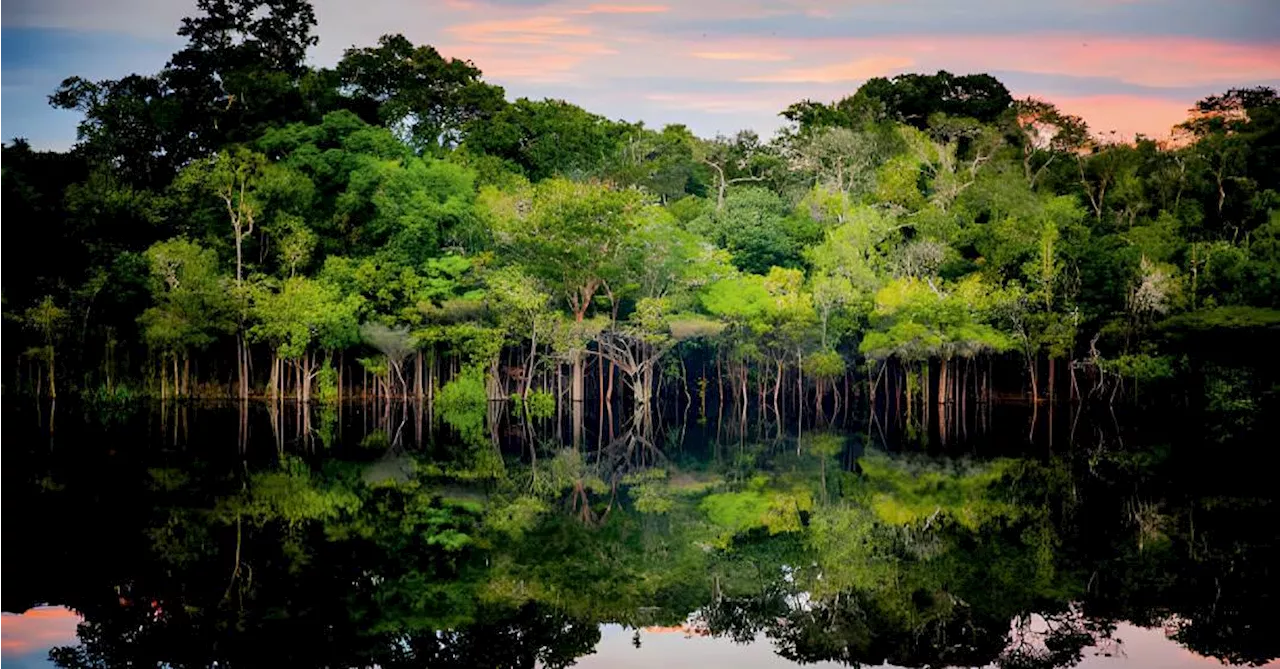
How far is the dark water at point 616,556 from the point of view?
453 inches

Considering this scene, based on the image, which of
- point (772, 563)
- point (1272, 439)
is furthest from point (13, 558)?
point (1272, 439)

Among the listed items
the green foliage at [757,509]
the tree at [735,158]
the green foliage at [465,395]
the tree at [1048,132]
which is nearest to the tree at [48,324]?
the green foliage at [465,395]

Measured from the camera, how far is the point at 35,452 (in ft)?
83.9

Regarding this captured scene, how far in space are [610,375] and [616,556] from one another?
3291cm

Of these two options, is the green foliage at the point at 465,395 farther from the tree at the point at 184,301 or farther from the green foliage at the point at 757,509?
the green foliage at the point at 757,509

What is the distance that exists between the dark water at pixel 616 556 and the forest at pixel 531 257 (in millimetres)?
17432

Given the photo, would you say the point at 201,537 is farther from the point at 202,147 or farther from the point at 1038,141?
the point at 1038,141

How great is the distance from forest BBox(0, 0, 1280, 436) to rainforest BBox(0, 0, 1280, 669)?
197 mm

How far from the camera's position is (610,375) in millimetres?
48969

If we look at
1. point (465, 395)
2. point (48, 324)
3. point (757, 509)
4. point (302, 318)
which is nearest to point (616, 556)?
point (757, 509)

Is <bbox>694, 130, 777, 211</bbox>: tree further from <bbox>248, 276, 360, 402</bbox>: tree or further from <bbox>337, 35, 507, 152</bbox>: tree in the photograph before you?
<bbox>248, 276, 360, 402</bbox>: tree

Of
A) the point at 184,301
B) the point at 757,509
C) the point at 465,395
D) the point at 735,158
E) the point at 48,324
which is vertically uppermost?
the point at 735,158

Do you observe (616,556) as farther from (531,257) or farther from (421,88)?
(421,88)

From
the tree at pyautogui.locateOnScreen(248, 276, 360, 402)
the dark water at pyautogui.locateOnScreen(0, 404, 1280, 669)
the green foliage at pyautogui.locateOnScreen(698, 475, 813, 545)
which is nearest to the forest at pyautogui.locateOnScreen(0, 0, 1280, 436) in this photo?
the tree at pyautogui.locateOnScreen(248, 276, 360, 402)
